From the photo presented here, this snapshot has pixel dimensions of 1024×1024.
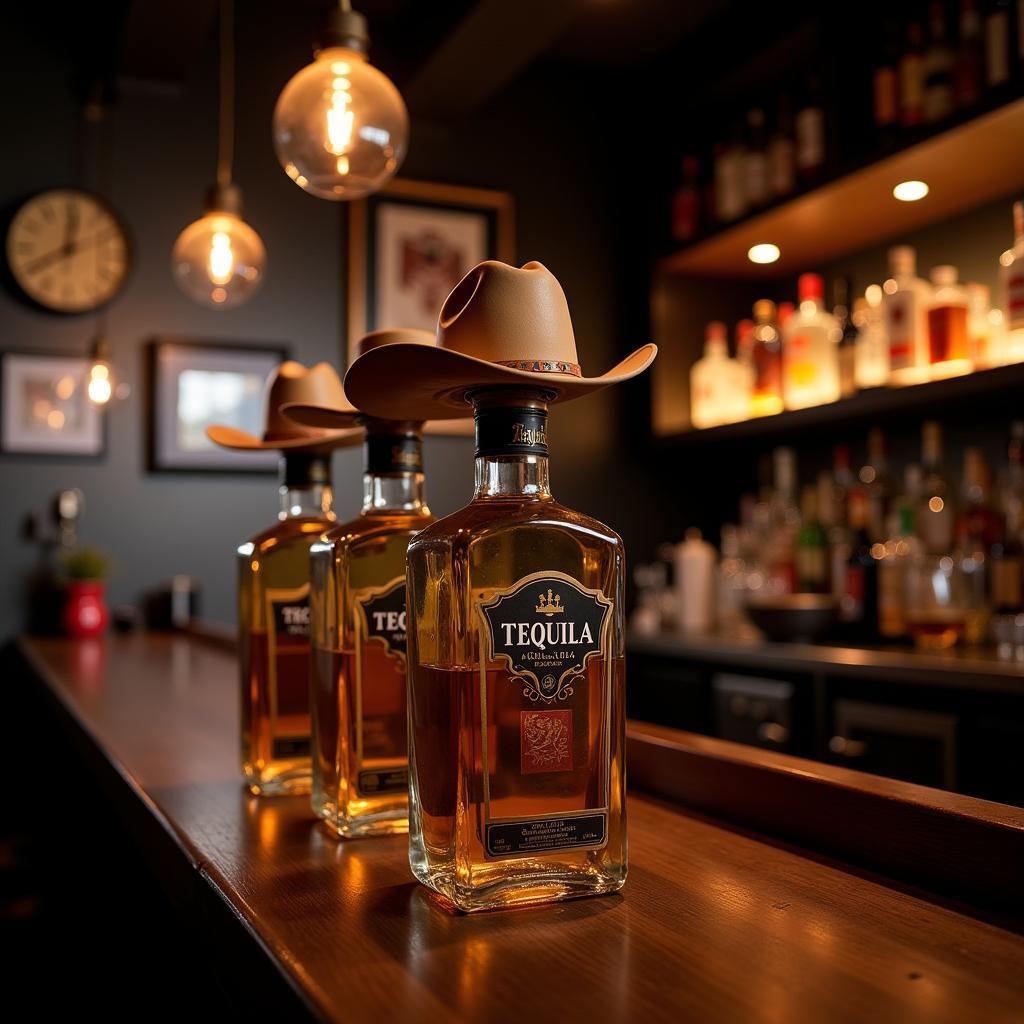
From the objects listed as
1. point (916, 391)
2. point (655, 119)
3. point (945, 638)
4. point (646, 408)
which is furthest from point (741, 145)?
point (945, 638)

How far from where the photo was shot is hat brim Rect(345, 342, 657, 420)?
0.56m

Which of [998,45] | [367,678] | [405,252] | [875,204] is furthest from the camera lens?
[405,252]

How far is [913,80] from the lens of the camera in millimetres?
2545

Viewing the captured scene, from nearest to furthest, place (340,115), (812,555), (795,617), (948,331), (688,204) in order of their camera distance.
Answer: (340,115) < (948,331) < (795,617) < (812,555) < (688,204)

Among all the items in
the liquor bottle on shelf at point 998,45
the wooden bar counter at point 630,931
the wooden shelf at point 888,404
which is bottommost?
the wooden bar counter at point 630,931

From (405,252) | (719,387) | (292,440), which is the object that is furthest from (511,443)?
(405,252)

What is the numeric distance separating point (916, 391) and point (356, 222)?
190cm

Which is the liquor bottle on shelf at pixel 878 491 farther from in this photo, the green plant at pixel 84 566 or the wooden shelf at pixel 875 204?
the green plant at pixel 84 566

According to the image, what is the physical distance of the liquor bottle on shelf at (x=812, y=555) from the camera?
9.55 ft

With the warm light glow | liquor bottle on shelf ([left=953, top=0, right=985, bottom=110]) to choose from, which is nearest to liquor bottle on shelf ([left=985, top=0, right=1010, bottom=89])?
liquor bottle on shelf ([left=953, top=0, right=985, bottom=110])

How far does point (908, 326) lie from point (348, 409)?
2.06 meters

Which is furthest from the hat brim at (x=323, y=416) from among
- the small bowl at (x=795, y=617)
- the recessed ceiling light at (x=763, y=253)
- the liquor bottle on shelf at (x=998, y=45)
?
the recessed ceiling light at (x=763, y=253)

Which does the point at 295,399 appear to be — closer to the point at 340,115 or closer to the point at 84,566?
the point at 340,115

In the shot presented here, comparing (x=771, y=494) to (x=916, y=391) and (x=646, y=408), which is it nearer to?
(x=646, y=408)
